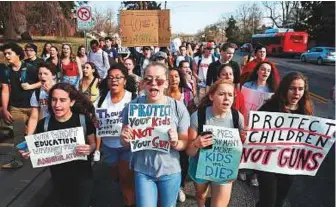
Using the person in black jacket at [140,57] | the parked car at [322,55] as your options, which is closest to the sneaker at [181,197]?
the person in black jacket at [140,57]

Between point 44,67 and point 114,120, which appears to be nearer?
point 114,120

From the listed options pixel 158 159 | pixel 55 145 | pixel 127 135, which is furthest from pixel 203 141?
pixel 55 145

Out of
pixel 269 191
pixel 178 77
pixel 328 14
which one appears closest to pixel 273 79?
pixel 178 77

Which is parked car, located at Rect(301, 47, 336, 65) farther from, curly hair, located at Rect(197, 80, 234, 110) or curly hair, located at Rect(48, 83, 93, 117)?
curly hair, located at Rect(48, 83, 93, 117)

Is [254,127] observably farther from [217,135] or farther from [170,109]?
[170,109]

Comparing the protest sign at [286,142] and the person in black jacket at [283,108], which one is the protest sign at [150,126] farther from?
the person in black jacket at [283,108]

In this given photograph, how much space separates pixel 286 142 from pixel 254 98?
1.16m

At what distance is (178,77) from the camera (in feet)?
14.8

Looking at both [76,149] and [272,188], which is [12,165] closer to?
[76,149]

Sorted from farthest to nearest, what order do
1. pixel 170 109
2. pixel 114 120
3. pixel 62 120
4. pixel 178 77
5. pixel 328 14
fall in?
1. pixel 328 14
2. pixel 178 77
3. pixel 114 120
4. pixel 62 120
5. pixel 170 109

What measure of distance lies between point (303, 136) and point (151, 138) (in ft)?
4.97

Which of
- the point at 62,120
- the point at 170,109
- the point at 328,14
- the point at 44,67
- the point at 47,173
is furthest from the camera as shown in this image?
the point at 328,14

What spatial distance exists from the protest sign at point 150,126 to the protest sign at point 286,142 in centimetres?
93

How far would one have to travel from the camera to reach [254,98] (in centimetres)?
461
